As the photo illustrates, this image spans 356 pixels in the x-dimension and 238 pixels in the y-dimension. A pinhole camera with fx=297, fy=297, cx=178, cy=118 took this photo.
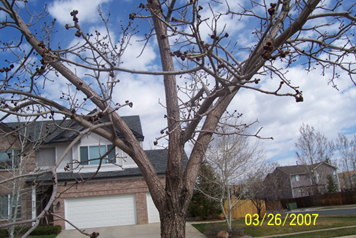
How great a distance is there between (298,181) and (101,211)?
132ft

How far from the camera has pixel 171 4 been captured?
5094 mm

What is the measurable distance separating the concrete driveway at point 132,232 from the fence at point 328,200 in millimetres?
22703

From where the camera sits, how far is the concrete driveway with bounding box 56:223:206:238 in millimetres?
13555

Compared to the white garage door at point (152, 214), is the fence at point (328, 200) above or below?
below

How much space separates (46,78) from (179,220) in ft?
10.9

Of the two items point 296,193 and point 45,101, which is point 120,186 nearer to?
point 45,101

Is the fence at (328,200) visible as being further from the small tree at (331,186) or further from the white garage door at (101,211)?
the white garage door at (101,211)

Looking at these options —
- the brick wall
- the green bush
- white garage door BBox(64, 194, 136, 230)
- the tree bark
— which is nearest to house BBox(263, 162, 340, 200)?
the brick wall

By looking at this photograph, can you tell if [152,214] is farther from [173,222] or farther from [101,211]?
[173,222]

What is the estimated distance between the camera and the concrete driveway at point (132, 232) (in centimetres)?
1355

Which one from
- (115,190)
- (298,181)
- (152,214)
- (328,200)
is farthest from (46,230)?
(298,181)

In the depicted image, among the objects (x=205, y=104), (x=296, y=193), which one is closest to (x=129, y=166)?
(x=205, y=104)

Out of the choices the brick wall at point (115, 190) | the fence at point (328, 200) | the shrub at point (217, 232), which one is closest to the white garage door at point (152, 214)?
the brick wall at point (115, 190)

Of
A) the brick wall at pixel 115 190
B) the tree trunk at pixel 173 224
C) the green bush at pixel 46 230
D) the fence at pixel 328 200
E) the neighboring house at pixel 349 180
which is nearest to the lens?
the tree trunk at pixel 173 224
